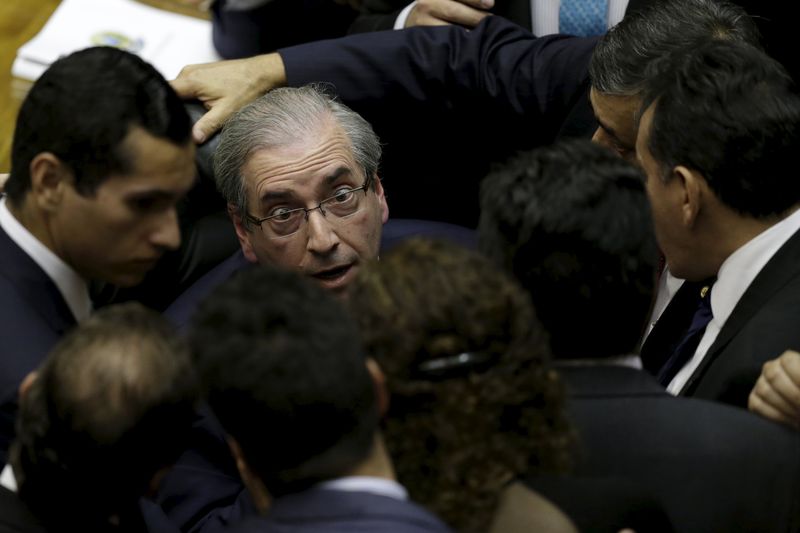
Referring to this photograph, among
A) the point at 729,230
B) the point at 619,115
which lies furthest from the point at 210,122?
the point at 729,230

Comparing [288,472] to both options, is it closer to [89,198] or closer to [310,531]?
[310,531]

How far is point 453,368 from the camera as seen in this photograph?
41.6 inches

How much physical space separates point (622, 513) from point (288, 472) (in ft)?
1.20

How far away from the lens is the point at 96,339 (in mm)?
1021

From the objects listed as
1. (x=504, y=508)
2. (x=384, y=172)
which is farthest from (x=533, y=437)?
(x=384, y=172)

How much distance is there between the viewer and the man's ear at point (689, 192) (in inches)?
62.1

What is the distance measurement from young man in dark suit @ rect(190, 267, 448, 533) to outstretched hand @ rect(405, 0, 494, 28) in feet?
5.07

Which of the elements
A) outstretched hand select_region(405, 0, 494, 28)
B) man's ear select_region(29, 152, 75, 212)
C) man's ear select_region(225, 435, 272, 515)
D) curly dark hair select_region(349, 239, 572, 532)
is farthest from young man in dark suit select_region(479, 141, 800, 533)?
outstretched hand select_region(405, 0, 494, 28)

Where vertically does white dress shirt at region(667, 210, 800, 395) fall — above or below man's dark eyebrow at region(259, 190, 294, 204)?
above

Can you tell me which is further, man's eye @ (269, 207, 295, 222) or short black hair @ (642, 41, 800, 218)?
man's eye @ (269, 207, 295, 222)

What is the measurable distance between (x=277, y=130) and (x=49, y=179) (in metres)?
0.73

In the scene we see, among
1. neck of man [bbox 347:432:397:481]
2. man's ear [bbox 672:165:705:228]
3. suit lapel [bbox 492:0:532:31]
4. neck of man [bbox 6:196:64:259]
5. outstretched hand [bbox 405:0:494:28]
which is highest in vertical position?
neck of man [bbox 347:432:397:481]

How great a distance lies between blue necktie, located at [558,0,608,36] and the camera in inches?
97.0

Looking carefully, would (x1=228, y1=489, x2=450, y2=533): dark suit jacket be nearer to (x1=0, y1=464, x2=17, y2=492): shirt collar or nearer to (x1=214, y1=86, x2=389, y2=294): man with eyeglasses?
(x1=0, y1=464, x2=17, y2=492): shirt collar
